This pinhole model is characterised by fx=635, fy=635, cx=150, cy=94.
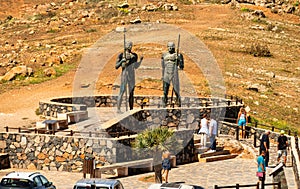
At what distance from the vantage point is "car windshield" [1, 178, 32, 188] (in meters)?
15.6

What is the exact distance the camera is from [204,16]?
64.4m

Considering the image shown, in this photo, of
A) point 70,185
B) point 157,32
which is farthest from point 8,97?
point 157,32

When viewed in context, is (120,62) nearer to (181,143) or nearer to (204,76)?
(181,143)

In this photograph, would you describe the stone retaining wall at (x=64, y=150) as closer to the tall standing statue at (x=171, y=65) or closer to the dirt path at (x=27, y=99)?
the dirt path at (x=27, y=99)

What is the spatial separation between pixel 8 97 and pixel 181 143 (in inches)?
637

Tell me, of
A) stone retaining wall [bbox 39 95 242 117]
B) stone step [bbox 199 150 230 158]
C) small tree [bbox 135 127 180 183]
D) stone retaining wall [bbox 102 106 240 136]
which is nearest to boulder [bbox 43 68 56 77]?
stone retaining wall [bbox 39 95 242 117]

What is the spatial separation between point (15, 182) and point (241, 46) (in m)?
36.2

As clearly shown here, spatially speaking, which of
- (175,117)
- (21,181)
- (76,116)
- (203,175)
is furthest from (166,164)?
(76,116)

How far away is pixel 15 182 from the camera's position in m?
15.7

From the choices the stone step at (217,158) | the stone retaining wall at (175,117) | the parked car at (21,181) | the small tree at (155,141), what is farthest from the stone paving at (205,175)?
the stone retaining wall at (175,117)

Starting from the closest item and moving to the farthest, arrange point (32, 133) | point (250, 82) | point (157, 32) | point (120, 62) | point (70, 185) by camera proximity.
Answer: point (70, 185) → point (32, 133) → point (120, 62) → point (250, 82) → point (157, 32)

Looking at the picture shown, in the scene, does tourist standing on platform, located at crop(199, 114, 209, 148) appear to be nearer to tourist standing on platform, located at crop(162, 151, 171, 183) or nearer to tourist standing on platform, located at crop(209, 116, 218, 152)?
tourist standing on platform, located at crop(209, 116, 218, 152)

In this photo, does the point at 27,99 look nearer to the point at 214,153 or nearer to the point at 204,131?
the point at 204,131

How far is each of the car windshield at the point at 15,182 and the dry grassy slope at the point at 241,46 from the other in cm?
1618
